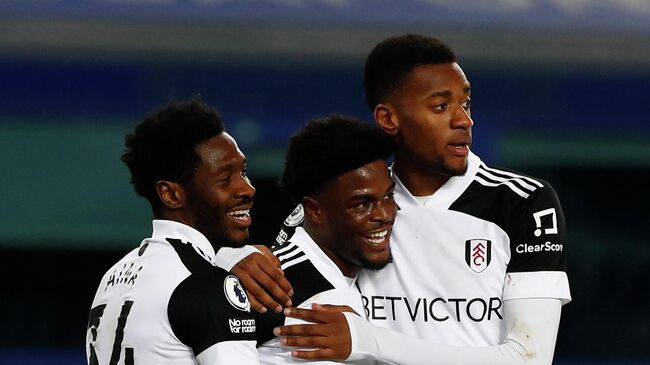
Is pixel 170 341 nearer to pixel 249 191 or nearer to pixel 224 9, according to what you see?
pixel 249 191

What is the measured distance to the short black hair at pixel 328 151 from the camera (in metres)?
3.60

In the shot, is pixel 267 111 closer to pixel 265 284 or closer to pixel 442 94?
pixel 442 94

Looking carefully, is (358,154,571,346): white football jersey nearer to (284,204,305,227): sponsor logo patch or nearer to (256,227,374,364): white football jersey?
(256,227,374,364): white football jersey

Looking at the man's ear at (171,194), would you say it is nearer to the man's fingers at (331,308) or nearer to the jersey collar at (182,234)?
the jersey collar at (182,234)

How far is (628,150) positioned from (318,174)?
5.41m

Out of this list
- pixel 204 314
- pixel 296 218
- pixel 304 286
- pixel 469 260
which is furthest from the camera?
pixel 296 218

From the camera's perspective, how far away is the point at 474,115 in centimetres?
838

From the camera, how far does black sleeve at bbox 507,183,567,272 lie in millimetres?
3629

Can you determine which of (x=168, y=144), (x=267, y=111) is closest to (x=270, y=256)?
(x=168, y=144)

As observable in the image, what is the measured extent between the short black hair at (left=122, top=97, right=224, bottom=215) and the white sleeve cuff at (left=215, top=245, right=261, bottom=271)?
31cm

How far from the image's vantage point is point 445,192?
377 cm

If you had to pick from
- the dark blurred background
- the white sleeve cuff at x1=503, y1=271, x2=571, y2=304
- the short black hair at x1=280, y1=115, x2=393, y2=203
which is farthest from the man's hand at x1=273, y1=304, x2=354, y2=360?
the dark blurred background

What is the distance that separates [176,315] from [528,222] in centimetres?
109

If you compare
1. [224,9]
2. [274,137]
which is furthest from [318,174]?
[224,9]
